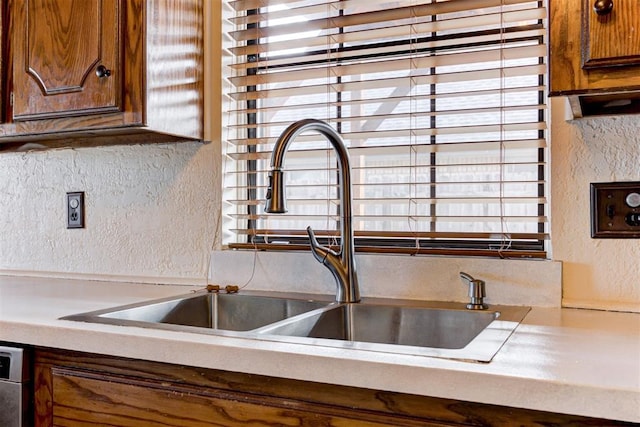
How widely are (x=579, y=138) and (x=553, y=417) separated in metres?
0.70

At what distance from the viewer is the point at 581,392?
68 centimetres

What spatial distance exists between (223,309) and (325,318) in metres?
0.34

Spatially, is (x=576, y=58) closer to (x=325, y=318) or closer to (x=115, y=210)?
(x=325, y=318)

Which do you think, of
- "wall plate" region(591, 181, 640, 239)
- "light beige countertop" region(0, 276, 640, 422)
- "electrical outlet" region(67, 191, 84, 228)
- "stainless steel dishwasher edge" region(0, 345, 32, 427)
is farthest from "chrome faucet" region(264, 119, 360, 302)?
"electrical outlet" region(67, 191, 84, 228)

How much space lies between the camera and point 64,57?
143cm

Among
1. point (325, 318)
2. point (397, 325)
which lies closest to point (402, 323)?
point (397, 325)

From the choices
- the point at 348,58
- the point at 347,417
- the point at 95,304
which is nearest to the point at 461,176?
the point at 348,58

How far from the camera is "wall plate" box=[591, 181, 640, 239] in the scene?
1.16 metres

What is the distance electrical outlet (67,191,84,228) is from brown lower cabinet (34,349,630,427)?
0.77 meters

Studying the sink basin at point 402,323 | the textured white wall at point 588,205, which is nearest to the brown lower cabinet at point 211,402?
the sink basin at point 402,323

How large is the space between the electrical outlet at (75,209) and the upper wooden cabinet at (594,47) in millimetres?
1434

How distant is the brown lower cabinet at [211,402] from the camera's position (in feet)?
2.52

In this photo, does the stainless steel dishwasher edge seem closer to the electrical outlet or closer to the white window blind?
the white window blind

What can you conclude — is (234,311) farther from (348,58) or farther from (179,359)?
(348,58)
